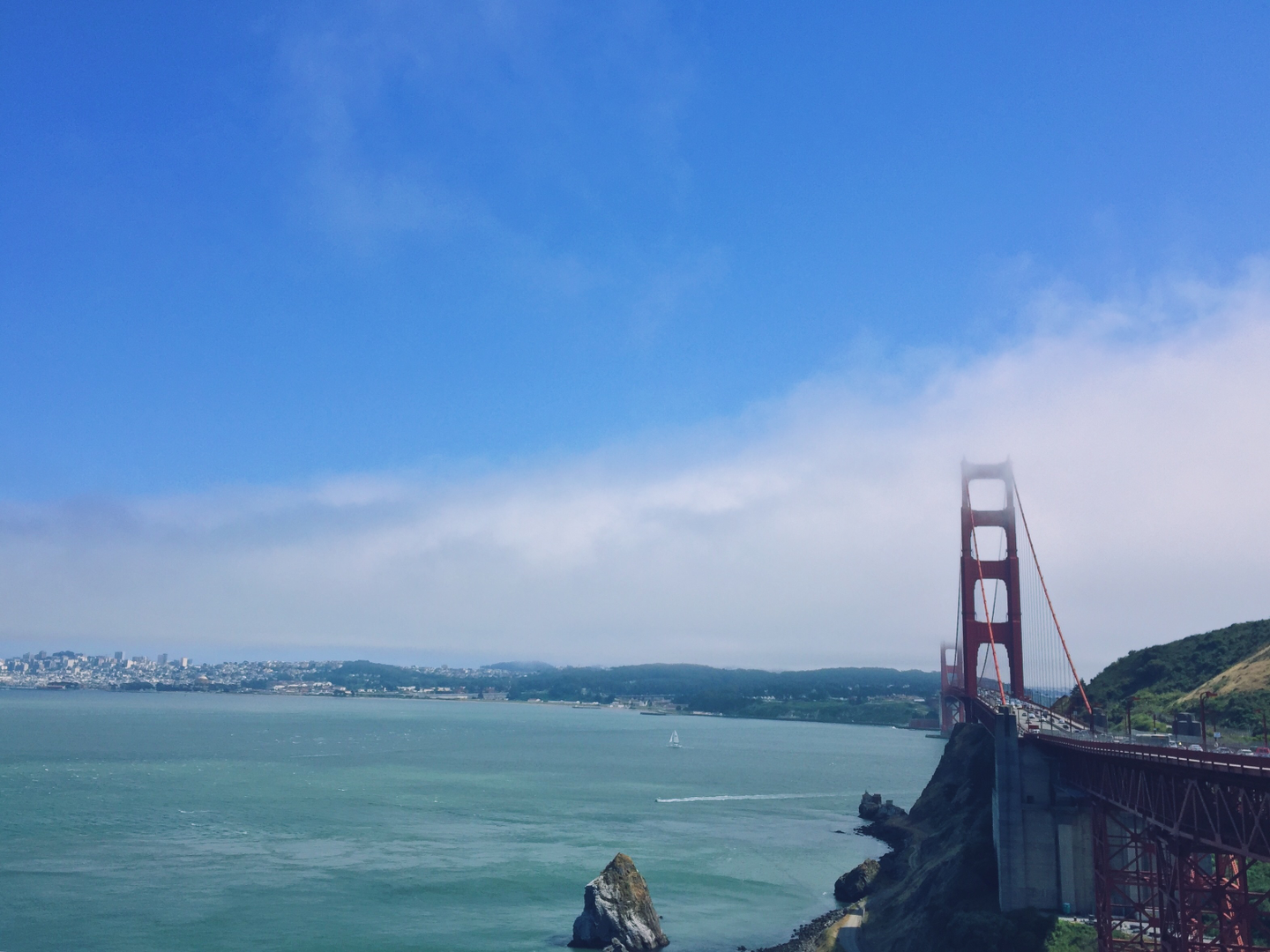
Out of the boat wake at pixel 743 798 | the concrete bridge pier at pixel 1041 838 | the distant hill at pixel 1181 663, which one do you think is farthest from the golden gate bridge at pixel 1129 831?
the boat wake at pixel 743 798

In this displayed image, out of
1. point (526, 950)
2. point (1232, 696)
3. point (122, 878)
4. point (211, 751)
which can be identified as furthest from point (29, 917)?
point (211, 751)

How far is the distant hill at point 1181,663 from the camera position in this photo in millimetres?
56812

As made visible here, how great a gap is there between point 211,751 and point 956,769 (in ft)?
275

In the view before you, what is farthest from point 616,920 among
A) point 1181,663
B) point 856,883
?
point 1181,663

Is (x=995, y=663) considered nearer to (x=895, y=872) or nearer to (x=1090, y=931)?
(x=895, y=872)

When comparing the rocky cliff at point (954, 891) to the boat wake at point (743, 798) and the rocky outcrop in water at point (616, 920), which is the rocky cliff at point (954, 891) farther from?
the boat wake at point (743, 798)

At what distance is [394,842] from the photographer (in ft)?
178

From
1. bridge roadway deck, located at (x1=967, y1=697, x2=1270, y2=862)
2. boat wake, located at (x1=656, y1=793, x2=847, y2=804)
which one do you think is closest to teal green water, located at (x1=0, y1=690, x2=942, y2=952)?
boat wake, located at (x1=656, y1=793, x2=847, y2=804)

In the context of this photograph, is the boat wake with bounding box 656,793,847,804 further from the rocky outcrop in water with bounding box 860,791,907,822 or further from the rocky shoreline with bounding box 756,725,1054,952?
the rocky shoreline with bounding box 756,725,1054,952

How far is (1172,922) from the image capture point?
817 inches

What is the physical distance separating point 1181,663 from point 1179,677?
8.24 ft

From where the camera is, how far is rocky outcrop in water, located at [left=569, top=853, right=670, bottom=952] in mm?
34781

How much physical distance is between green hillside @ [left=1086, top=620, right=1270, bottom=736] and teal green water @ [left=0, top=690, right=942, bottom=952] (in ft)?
58.8

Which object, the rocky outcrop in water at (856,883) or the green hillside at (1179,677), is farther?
the green hillside at (1179,677)
